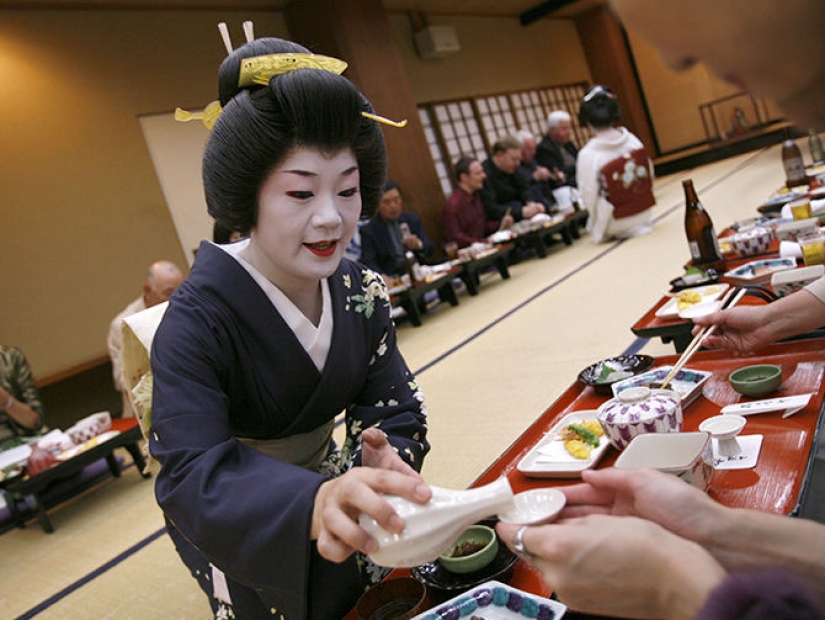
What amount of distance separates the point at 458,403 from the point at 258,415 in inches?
85.7

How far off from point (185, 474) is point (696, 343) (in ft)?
4.77

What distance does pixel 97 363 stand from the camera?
646 cm

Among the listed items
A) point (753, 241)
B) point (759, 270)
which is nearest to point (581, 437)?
point (759, 270)

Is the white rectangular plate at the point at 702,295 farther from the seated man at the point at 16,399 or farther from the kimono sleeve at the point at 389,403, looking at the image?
the seated man at the point at 16,399

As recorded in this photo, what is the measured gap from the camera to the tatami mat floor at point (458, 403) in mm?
2881

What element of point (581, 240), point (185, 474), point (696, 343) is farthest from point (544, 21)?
point (185, 474)

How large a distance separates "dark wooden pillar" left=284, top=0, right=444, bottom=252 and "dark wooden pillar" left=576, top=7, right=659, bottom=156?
7641 mm

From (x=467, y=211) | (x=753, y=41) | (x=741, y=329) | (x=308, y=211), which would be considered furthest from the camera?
(x=467, y=211)

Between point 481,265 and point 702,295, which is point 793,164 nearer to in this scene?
point 702,295

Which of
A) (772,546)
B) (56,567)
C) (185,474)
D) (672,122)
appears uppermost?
(672,122)

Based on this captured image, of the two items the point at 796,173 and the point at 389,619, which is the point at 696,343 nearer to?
the point at 389,619

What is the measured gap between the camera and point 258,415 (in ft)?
5.49

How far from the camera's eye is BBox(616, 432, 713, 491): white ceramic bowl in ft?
4.04

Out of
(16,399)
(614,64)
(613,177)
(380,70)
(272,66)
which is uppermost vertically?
(614,64)
